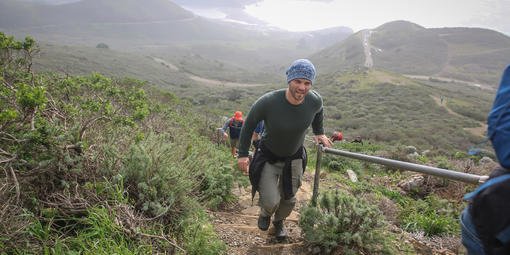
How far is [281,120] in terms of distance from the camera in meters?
2.63

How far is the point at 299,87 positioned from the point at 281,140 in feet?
1.92

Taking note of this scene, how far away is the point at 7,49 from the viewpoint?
10.7ft

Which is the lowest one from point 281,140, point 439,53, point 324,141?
point 324,141

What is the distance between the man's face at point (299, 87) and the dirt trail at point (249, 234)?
1612 millimetres

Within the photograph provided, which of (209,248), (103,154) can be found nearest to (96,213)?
(103,154)

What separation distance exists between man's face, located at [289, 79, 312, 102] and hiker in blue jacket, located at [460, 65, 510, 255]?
1.57 metres

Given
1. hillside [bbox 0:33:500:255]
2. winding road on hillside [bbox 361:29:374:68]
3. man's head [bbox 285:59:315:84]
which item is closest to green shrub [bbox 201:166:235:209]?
hillside [bbox 0:33:500:255]

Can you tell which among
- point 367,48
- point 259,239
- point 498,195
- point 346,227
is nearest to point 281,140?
point 346,227

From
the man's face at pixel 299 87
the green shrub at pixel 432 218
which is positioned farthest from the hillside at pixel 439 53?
the man's face at pixel 299 87

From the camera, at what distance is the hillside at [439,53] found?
2876 inches

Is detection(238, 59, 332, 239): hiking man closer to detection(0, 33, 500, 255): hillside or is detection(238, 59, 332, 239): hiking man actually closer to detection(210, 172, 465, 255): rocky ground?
detection(210, 172, 465, 255): rocky ground

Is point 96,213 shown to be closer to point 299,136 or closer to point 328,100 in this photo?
point 299,136

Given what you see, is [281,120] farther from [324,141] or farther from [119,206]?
[119,206]

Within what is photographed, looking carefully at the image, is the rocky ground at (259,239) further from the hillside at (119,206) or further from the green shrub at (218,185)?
the green shrub at (218,185)
